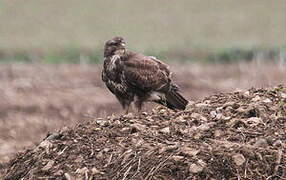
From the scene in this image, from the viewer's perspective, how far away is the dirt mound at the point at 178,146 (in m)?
7.86

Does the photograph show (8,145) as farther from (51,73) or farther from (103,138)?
(51,73)

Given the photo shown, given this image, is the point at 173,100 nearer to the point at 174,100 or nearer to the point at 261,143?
the point at 174,100

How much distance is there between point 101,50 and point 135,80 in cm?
2601

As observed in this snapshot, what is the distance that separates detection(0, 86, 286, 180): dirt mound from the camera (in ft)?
25.8

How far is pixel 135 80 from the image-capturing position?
40.1 ft

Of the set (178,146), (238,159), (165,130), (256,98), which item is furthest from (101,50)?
(238,159)

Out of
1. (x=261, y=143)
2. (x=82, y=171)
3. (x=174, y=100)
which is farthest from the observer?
(x=174, y=100)

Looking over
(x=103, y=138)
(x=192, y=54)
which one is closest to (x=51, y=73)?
(x=192, y=54)

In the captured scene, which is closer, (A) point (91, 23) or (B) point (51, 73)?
(B) point (51, 73)

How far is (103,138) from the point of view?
353 inches

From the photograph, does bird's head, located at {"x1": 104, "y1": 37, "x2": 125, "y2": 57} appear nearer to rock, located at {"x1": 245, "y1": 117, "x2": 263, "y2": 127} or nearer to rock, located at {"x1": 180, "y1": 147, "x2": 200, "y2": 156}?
rock, located at {"x1": 245, "y1": 117, "x2": 263, "y2": 127}

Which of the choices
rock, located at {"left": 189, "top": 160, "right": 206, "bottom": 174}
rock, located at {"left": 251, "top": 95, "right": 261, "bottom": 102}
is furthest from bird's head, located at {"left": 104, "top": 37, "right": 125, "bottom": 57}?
rock, located at {"left": 189, "top": 160, "right": 206, "bottom": 174}

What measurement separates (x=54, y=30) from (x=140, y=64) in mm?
39189

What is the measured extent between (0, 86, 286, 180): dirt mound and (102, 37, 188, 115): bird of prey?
2.07m
